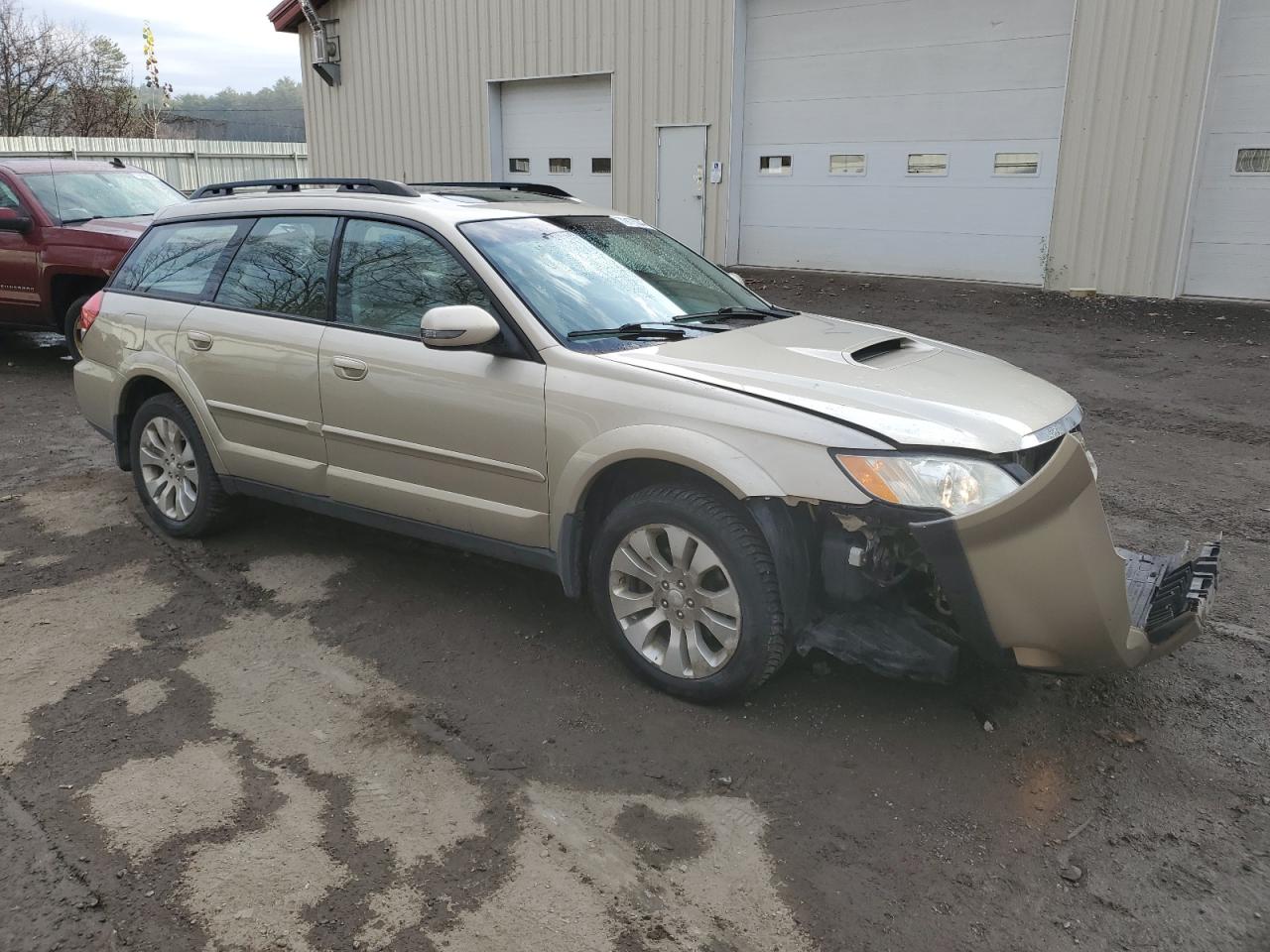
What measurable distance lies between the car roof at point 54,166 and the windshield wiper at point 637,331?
27.0 feet

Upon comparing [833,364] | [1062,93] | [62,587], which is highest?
[1062,93]

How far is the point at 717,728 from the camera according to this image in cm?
339

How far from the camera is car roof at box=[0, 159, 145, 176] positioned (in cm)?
959

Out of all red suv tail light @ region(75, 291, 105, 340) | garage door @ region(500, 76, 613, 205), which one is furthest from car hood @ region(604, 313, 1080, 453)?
garage door @ region(500, 76, 613, 205)

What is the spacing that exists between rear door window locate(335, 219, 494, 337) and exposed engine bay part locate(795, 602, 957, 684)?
5.78 ft

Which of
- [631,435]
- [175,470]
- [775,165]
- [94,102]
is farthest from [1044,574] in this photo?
[94,102]

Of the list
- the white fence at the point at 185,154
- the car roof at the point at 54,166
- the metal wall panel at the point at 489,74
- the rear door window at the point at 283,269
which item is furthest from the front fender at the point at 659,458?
the white fence at the point at 185,154

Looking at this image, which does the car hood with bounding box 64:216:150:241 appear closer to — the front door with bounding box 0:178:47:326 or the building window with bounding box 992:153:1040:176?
the front door with bounding box 0:178:47:326

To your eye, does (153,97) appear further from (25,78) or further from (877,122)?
(877,122)

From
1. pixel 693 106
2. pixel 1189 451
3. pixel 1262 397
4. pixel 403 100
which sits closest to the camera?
pixel 1189 451

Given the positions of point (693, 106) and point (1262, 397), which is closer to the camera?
point (1262, 397)

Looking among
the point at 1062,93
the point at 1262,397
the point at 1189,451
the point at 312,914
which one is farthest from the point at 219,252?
the point at 1062,93

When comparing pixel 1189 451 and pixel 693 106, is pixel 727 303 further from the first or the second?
pixel 693 106

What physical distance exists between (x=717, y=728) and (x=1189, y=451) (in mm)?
4622
